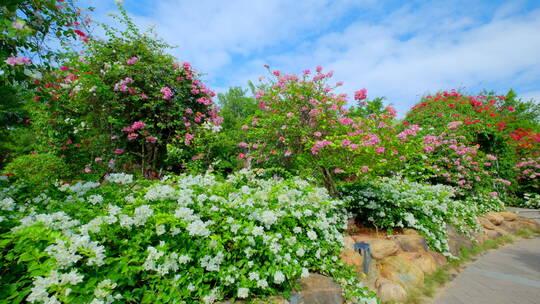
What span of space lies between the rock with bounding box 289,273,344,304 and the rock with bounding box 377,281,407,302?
2.33 ft

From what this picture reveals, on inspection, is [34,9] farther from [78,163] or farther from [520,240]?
[520,240]

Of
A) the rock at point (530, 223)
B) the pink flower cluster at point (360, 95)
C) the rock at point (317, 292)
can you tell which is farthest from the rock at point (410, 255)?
the rock at point (530, 223)

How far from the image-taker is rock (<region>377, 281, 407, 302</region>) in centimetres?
288

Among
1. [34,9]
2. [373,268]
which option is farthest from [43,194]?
[373,268]

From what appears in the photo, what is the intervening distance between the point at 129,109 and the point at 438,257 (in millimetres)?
7553

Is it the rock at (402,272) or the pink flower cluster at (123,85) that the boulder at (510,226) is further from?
the pink flower cluster at (123,85)

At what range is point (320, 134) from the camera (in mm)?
4465

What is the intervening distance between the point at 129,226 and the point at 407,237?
4285 millimetres

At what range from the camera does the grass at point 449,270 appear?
305cm

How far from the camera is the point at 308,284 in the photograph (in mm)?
2469

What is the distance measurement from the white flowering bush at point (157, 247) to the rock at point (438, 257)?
7.00ft

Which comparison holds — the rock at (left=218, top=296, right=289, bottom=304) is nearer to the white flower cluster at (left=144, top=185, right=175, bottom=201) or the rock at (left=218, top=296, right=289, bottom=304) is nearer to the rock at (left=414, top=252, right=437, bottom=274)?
the white flower cluster at (left=144, top=185, right=175, bottom=201)

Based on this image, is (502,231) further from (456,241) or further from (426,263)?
(426,263)

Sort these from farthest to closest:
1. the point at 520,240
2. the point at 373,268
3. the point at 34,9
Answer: the point at 520,240 < the point at 373,268 < the point at 34,9
